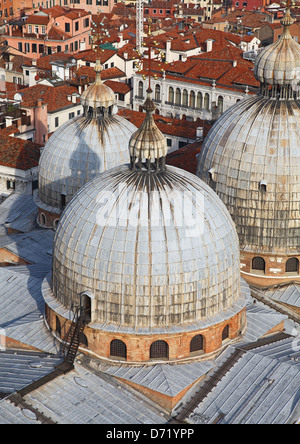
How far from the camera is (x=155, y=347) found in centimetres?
4347

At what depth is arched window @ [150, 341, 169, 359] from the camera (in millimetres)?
43375

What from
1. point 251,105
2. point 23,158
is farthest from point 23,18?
point 251,105

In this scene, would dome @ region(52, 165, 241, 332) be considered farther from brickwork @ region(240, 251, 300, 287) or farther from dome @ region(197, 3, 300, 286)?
brickwork @ region(240, 251, 300, 287)

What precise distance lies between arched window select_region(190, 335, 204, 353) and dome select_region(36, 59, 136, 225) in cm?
1832

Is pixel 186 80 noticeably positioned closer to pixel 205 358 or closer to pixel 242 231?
pixel 242 231

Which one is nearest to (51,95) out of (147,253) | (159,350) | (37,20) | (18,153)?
(18,153)

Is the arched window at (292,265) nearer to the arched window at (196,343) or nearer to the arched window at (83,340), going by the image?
the arched window at (196,343)

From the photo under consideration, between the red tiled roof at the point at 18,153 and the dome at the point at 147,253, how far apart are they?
2770 cm

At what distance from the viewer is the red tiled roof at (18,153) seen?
236ft

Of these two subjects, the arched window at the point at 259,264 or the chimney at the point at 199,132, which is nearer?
the arched window at the point at 259,264

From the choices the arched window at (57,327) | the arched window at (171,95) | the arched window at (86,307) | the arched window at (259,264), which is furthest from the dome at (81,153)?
the arched window at (171,95)

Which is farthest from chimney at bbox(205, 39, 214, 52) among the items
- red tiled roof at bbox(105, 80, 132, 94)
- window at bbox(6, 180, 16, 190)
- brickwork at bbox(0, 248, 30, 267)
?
brickwork at bbox(0, 248, 30, 267)
